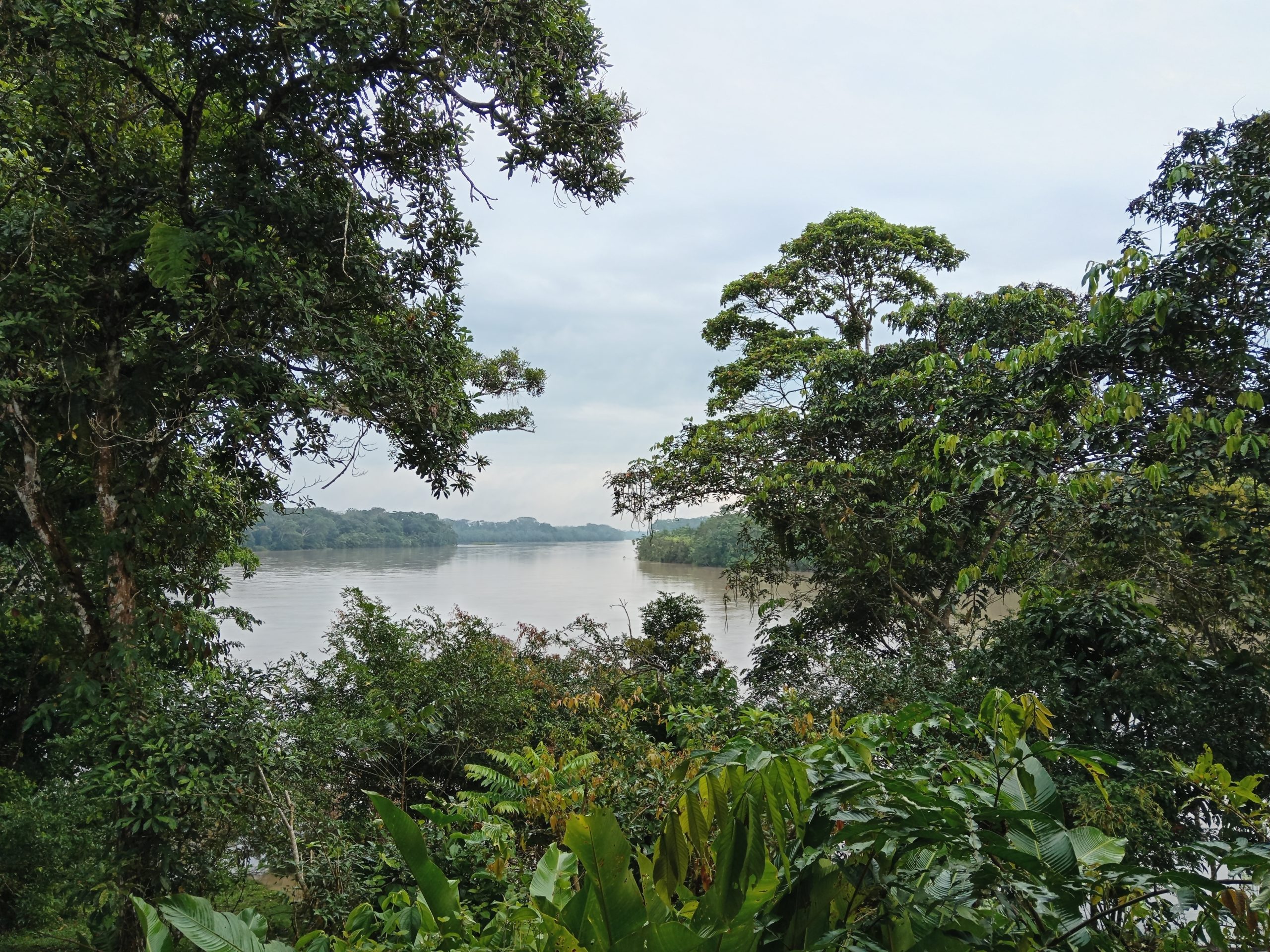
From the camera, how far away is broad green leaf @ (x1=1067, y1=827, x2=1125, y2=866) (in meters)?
0.89

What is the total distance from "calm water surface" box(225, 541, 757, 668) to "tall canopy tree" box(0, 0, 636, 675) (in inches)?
55.9

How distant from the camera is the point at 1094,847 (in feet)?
2.99

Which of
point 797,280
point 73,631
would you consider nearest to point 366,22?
point 73,631

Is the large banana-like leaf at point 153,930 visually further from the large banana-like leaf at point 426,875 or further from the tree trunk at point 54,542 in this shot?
the tree trunk at point 54,542

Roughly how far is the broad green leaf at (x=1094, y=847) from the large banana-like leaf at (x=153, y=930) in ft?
4.02

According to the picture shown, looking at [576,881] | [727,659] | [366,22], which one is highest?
[366,22]

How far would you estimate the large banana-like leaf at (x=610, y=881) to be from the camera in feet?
3.03

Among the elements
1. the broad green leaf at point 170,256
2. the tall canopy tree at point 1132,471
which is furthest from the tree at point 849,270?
the broad green leaf at point 170,256

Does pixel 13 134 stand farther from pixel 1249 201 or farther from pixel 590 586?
pixel 590 586

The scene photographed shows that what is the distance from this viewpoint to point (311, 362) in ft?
9.78

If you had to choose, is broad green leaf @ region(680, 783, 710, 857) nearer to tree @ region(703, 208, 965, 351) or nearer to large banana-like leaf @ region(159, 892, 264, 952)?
large banana-like leaf @ region(159, 892, 264, 952)

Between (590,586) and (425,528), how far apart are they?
17.2 ft

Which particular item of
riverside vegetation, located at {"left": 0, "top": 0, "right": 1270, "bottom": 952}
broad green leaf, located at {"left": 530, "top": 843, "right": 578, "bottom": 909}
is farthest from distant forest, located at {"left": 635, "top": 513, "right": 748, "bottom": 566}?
broad green leaf, located at {"left": 530, "top": 843, "right": 578, "bottom": 909}

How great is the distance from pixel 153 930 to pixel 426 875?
38 centimetres
